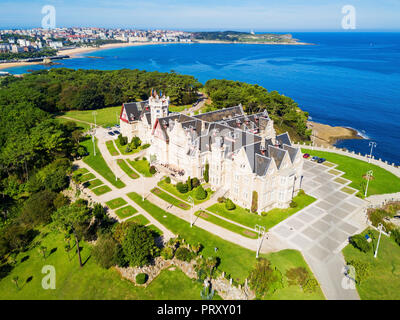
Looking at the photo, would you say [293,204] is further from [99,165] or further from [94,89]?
[94,89]

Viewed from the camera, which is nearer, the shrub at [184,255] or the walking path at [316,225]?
the walking path at [316,225]

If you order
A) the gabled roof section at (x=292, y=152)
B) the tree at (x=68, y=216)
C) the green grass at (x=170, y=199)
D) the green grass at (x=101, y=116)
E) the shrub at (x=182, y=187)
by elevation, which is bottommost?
the green grass at (x=170, y=199)

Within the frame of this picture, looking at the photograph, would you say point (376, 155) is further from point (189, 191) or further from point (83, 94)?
point (83, 94)

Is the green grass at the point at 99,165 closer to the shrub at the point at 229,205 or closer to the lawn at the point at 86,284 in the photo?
the lawn at the point at 86,284

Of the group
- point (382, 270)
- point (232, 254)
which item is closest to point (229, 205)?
point (232, 254)

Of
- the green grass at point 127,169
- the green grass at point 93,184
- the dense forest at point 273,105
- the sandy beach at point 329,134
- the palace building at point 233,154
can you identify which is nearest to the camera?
the palace building at point 233,154

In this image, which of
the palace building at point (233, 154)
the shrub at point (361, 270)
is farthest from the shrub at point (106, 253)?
the shrub at point (361, 270)
